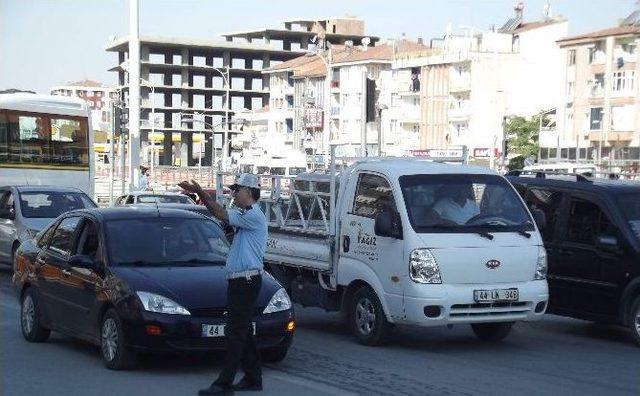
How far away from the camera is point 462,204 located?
12664mm

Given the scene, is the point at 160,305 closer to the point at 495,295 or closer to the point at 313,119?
the point at 495,295

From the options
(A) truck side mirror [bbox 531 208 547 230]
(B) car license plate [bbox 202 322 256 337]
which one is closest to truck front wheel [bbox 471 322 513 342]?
(A) truck side mirror [bbox 531 208 547 230]

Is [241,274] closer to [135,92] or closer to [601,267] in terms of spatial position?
[601,267]

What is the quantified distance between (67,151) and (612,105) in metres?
58.8

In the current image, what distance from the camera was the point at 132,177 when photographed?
3722 centimetres

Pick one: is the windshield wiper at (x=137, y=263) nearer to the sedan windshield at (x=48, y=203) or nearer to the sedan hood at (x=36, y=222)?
the sedan hood at (x=36, y=222)

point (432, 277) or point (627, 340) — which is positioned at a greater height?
point (432, 277)

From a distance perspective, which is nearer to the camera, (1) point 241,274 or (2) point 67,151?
(1) point 241,274

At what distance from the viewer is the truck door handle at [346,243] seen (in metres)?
13.1

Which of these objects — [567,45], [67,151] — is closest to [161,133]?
[567,45]

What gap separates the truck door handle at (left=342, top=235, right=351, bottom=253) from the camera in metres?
13.1

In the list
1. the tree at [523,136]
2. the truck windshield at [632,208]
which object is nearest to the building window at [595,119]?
the tree at [523,136]

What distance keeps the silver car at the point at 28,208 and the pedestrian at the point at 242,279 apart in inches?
440

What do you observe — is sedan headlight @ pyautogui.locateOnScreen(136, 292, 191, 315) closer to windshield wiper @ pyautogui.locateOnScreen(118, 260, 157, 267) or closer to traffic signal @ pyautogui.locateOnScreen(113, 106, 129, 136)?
windshield wiper @ pyautogui.locateOnScreen(118, 260, 157, 267)
